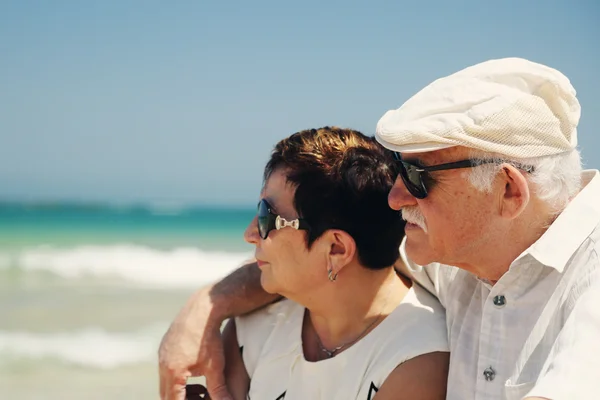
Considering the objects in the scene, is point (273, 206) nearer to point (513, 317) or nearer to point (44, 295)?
point (513, 317)

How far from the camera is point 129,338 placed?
7.82 meters

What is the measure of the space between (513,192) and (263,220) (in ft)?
3.28

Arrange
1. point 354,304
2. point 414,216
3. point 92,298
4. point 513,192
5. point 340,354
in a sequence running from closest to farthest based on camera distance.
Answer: point 513,192
point 414,216
point 340,354
point 354,304
point 92,298

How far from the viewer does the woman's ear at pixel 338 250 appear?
2.83 m

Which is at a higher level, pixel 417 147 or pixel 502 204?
pixel 417 147

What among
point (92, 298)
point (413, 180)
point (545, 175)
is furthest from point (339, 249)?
point (92, 298)

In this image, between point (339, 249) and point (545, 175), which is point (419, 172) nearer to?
point (545, 175)

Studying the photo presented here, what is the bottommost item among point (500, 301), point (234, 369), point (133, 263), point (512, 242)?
point (133, 263)

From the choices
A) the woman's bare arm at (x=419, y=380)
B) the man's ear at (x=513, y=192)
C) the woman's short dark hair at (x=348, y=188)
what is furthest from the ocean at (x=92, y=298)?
the man's ear at (x=513, y=192)

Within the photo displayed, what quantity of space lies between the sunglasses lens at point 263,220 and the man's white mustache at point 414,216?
1.99 ft

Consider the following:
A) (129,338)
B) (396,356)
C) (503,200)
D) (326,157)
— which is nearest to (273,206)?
(326,157)

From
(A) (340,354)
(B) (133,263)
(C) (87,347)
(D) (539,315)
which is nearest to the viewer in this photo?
(D) (539,315)

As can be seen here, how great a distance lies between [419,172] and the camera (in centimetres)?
235

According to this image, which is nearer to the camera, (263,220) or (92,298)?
(263,220)
